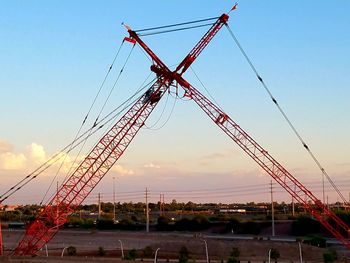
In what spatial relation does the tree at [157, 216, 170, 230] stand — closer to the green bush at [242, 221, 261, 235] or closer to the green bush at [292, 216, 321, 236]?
the green bush at [242, 221, 261, 235]

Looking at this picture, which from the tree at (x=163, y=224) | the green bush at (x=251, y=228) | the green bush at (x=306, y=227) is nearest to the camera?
the green bush at (x=306, y=227)

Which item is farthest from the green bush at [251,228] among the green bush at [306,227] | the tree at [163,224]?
the tree at [163,224]

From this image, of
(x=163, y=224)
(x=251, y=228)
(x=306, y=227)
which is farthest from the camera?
(x=163, y=224)

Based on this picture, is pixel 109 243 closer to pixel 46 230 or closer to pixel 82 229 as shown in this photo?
pixel 46 230

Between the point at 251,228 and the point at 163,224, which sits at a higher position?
the point at 163,224

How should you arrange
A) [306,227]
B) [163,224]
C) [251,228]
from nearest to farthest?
1. [306,227]
2. [251,228]
3. [163,224]

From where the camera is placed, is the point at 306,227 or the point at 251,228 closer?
the point at 306,227

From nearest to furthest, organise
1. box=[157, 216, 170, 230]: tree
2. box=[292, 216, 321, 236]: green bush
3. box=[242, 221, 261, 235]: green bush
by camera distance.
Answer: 1. box=[292, 216, 321, 236]: green bush
2. box=[242, 221, 261, 235]: green bush
3. box=[157, 216, 170, 230]: tree

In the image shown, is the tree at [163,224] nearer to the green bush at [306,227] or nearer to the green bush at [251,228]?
the green bush at [251,228]

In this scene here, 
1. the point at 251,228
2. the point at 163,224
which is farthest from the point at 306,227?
the point at 163,224

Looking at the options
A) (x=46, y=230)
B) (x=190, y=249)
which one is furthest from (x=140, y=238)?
(x=46, y=230)

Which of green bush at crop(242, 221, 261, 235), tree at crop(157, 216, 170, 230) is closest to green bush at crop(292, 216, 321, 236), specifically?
green bush at crop(242, 221, 261, 235)

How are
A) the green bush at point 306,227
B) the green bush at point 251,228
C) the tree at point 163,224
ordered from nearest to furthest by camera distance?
the green bush at point 306,227
the green bush at point 251,228
the tree at point 163,224

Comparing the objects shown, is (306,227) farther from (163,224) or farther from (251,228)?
(163,224)
